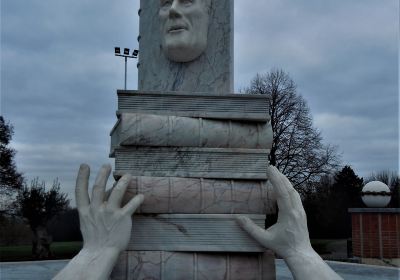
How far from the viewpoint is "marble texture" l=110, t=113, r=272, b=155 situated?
17.5ft

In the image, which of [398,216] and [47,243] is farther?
[47,243]

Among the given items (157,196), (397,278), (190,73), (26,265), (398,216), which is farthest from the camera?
(398,216)

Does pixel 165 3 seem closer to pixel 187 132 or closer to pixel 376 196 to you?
pixel 187 132

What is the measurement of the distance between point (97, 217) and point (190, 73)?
220 centimetres

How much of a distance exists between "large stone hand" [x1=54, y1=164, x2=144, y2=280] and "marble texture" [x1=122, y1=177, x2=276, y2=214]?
0.27 metres

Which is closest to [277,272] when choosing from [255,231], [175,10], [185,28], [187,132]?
[255,231]

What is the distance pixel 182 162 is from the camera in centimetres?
547

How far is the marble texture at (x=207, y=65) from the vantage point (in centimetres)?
606

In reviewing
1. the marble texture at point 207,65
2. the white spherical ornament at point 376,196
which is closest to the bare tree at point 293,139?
the white spherical ornament at point 376,196

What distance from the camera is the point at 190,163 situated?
5.48 metres

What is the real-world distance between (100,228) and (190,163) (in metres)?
1.23

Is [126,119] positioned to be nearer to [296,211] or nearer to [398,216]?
[296,211]

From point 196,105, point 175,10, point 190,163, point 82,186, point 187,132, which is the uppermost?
point 175,10

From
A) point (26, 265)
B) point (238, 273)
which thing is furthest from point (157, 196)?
point (26, 265)
